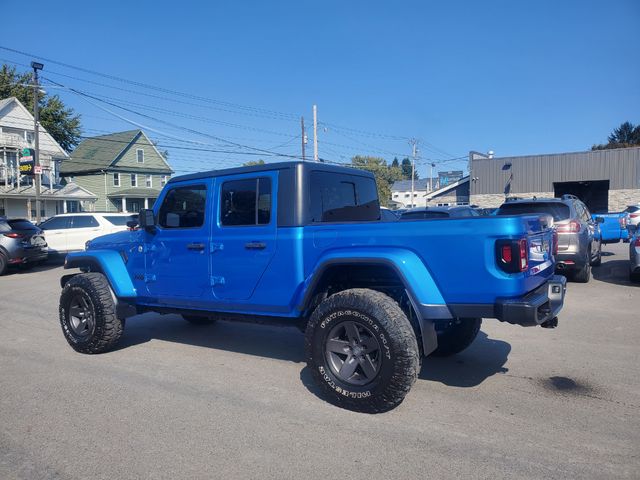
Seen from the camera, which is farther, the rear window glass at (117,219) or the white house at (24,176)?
the white house at (24,176)

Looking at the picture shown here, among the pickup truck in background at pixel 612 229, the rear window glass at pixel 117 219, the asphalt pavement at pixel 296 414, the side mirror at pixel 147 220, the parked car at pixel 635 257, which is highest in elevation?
the rear window glass at pixel 117 219

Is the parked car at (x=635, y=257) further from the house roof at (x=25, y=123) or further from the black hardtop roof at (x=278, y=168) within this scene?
the house roof at (x=25, y=123)

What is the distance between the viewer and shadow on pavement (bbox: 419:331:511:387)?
4633 mm

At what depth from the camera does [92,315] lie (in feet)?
18.4

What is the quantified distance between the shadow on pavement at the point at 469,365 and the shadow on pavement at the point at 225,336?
1.44 meters

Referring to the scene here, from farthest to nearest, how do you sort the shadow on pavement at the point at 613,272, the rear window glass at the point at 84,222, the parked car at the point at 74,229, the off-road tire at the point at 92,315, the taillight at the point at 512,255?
the rear window glass at the point at 84,222 → the parked car at the point at 74,229 → the shadow on pavement at the point at 613,272 → the off-road tire at the point at 92,315 → the taillight at the point at 512,255

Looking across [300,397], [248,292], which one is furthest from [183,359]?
[300,397]

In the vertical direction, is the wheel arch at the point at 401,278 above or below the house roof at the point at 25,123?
below

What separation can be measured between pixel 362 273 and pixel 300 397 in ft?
3.93

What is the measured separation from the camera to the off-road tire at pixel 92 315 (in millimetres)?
5520

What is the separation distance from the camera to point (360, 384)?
3.89 m

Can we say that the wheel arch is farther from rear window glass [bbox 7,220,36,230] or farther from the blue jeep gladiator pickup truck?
rear window glass [bbox 7,220,36,230]

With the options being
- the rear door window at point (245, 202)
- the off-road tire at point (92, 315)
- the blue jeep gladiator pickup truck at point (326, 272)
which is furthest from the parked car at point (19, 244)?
the rear door window at point (245, 202)

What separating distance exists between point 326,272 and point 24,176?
37649 mm
